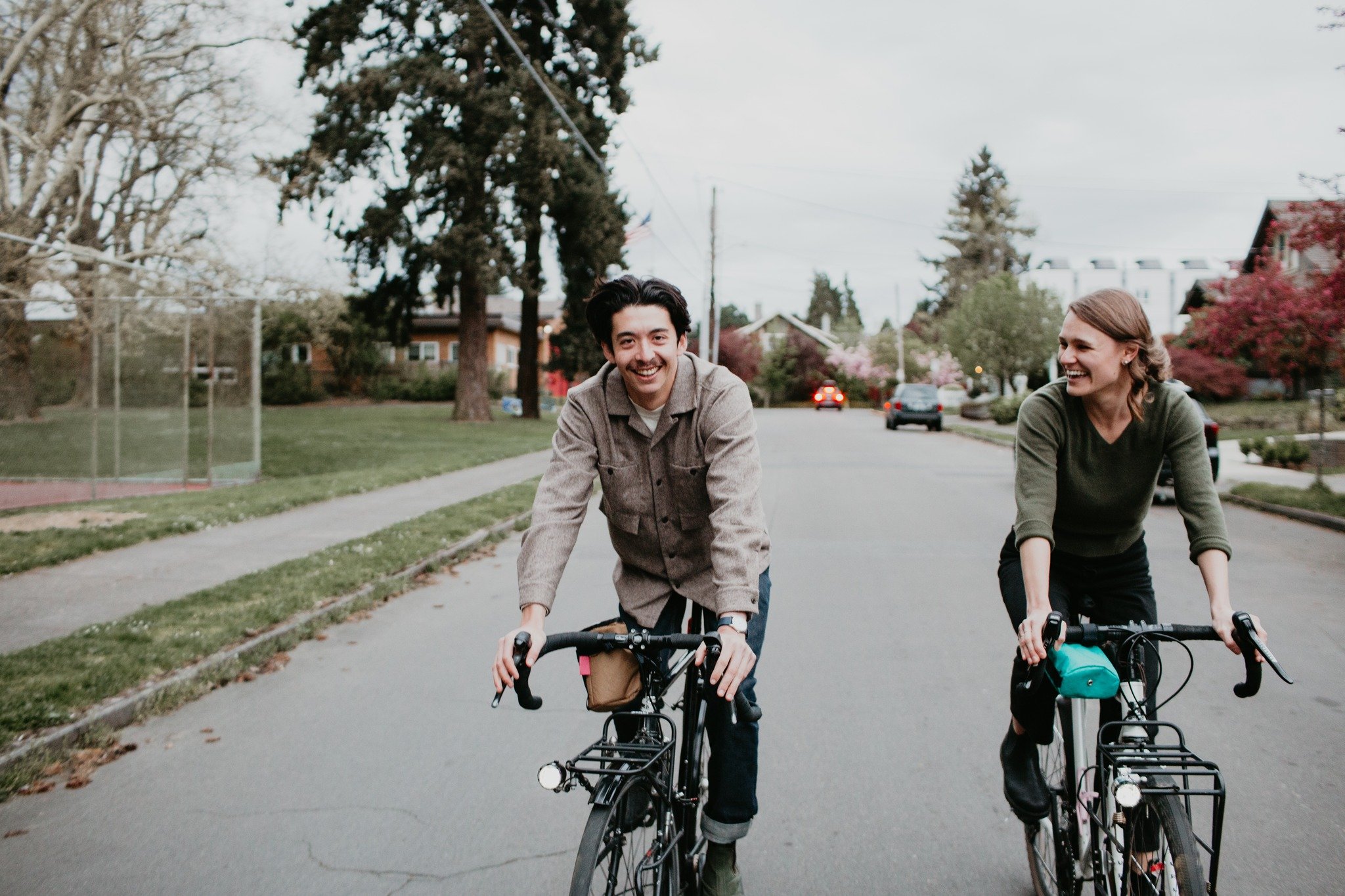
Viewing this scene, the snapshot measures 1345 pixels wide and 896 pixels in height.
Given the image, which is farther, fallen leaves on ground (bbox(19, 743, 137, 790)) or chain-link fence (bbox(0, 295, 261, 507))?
chain-link fence (bbox(0, 295, 261, 507))

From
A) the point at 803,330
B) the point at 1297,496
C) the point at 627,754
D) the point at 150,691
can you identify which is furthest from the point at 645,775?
the point at 803,330

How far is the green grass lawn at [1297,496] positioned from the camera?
13.2 metres

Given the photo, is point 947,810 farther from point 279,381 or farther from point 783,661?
point 279,381

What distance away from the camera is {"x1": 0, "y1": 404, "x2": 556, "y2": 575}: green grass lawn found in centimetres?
1010

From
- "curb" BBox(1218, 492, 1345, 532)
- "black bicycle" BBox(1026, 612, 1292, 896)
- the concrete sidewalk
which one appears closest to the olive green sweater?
"black bicycle" BBox(1026, 612, 1292, 896)

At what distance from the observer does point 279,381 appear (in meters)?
51.3

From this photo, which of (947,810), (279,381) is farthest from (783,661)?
(279,381)

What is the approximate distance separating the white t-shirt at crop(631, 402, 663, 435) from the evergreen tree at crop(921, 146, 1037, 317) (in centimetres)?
7550

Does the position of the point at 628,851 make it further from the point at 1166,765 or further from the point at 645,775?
the point at 1166,765

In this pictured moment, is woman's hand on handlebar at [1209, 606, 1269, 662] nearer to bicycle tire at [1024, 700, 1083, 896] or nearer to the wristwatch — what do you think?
bicycle tire at [1024, 700, 1083, 896]

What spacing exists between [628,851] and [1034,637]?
1.09 m

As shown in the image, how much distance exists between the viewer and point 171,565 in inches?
359

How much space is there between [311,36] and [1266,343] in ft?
78.6

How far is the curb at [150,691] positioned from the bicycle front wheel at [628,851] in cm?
155
